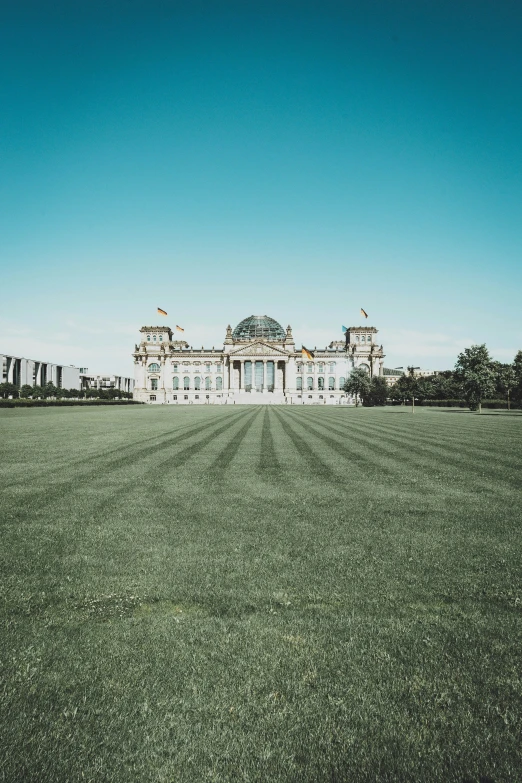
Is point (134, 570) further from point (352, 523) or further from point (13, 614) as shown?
point (352, 523)

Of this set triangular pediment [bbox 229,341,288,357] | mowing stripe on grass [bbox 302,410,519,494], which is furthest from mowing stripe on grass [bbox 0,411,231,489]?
triangular pediment [bbox 229,341,288,357]

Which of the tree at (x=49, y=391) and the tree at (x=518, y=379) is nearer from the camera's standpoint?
the tree at (x=518, y=379)

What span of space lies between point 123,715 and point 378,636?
112 inches

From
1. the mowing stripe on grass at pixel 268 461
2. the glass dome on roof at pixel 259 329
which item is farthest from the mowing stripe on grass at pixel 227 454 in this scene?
the glass dome on roof at pixel 259 329

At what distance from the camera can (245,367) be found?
513 feet

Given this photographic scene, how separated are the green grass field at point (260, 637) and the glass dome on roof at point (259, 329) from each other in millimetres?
156774

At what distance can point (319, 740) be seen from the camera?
376cm

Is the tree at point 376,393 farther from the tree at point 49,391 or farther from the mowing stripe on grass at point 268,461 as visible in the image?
the tree at point 49,391

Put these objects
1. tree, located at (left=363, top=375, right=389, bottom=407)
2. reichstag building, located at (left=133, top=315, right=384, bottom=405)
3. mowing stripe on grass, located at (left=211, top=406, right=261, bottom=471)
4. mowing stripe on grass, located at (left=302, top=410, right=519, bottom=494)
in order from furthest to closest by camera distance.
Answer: reichstag building, located at (left=133, top=315, right=384, bottom=405), tree, located at (left=363, top=375, right=389, bottom=407), mowing stripe on grass, located at (left=211, top=406, right=261, bottom=471), mowing stripe on grass, located at (left=302, top=410, right=519, bottom=494)

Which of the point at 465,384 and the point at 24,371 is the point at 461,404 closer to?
the point at 465,384

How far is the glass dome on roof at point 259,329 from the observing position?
167 m

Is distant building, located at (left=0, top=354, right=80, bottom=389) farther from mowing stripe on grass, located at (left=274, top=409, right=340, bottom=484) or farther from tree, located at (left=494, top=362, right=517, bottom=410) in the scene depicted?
mowing stripe on grass, located at (left=274, top=409, right=340, bottom=484)

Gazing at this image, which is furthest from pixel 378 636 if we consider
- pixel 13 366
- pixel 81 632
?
pixel 13 366

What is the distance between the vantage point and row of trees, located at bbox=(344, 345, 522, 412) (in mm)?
60438
